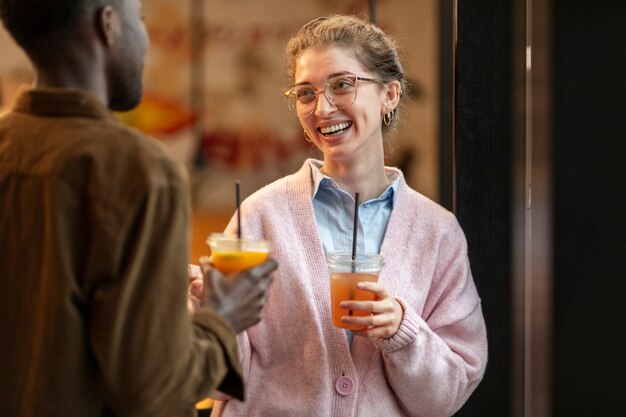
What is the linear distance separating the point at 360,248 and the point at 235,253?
69cm

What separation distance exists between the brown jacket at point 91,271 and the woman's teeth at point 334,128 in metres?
0.97

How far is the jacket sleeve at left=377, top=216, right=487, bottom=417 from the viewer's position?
2320mm

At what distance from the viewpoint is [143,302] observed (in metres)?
1.50

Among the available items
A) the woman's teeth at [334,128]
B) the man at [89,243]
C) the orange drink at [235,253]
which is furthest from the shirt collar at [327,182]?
the man at [89,243]

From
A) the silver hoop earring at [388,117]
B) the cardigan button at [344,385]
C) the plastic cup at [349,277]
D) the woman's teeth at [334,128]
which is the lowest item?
the cardigan button at [344,385]

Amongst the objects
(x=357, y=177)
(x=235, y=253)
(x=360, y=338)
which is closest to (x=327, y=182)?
(x=357, y=177)

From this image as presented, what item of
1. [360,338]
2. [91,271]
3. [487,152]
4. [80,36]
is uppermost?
[80,36]

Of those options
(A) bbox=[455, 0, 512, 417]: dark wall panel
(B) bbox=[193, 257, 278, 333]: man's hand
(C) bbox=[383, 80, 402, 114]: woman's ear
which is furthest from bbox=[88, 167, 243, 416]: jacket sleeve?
(A) bbox=[455, 0, 512, 417]: dark wall panel

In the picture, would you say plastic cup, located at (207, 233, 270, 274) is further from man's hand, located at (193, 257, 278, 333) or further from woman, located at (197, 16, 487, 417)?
woman, located at (197, 16, 487, 417)

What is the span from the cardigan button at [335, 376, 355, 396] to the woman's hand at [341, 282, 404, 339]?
0.54ft

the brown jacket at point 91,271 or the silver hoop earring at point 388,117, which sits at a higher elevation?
the silver hoop earring at point 388,117

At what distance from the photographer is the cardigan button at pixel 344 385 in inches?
92.6

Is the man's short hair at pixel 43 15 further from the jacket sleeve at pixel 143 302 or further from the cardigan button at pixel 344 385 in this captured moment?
the cardigan button at pixel 344 385

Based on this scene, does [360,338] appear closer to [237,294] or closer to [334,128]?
[334,128]
